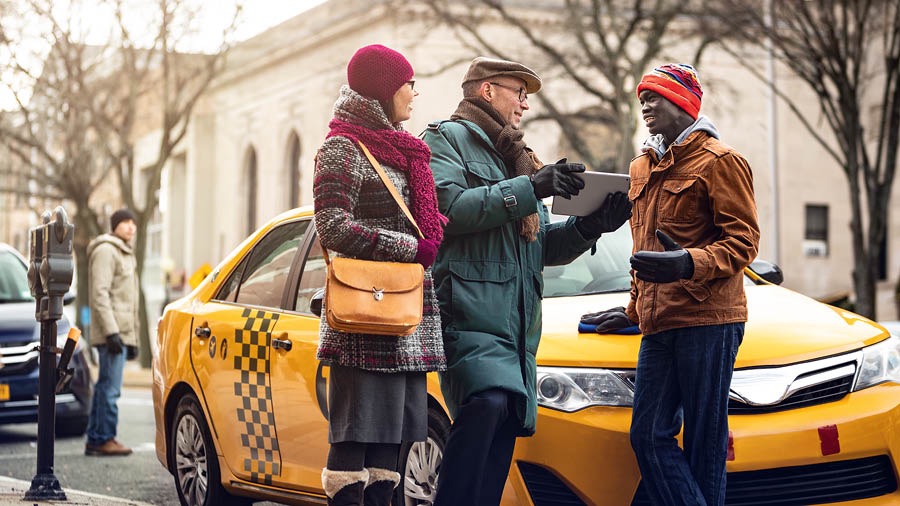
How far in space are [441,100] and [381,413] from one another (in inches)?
1243

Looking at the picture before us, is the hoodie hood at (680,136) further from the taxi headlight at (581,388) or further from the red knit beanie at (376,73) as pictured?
the red knit beanie at (376,73)

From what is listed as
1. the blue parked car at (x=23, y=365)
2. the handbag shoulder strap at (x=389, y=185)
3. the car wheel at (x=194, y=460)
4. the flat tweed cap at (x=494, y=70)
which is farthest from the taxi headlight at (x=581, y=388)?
the blue parked car at (x=23, y=365)

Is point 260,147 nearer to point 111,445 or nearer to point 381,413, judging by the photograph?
point 111,445

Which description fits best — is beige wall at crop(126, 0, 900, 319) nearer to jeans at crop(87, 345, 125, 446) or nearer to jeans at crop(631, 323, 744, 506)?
jeans at crop(87, 345, 125, 446)

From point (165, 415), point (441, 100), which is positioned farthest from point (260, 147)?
point (165, 415)

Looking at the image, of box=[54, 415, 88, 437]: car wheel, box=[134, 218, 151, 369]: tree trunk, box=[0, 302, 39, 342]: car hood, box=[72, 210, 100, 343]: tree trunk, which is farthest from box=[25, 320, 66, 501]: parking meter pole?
box=[72, 210, 100, 343]: tree trunk

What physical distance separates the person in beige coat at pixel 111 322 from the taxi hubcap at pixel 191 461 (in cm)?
343

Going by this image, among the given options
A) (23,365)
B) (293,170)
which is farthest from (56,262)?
(293,170)

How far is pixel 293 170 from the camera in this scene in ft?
144

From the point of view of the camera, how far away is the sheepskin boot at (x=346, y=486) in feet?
14.7

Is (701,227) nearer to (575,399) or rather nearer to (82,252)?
(575,399)

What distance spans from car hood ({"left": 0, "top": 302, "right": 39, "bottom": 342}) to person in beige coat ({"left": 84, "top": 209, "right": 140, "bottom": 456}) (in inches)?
36.4

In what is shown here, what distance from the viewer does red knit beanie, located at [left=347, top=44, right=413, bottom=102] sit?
181 inches

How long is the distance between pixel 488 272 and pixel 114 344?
Answer: 652 centimetres
